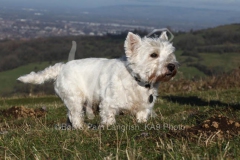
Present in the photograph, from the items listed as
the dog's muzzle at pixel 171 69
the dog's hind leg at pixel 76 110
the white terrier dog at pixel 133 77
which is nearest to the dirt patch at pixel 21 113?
the dog's hind leg at pixel 76 110

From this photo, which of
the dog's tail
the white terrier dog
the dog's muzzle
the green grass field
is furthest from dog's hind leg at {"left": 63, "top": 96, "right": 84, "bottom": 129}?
the green grass field

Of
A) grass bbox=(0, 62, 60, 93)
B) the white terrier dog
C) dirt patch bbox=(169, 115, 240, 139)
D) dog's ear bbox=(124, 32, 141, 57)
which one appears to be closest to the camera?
dirt patch bbox=(169, 115, 240, 139)

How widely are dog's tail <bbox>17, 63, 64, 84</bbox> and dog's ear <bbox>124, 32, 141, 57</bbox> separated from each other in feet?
7.01

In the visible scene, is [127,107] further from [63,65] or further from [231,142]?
[231,142]

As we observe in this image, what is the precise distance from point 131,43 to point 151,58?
601 mm

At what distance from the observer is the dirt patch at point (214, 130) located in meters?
5.34

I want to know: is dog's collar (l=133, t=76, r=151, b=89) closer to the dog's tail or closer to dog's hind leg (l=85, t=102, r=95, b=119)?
dog's hind leg (l=85, t=102, r=95, b=119)

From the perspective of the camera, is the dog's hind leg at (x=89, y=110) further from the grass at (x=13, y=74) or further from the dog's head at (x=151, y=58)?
the grass at (x=13, y=74)

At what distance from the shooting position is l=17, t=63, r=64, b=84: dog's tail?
405 inches

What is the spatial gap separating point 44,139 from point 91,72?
3.71m

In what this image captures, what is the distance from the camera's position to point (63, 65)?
10.2 m

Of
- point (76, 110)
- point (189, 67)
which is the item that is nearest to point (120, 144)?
point (76, 110)

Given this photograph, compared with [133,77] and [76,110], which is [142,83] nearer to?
[133,77]

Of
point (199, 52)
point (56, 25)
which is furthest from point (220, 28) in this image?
point (56, 25)
